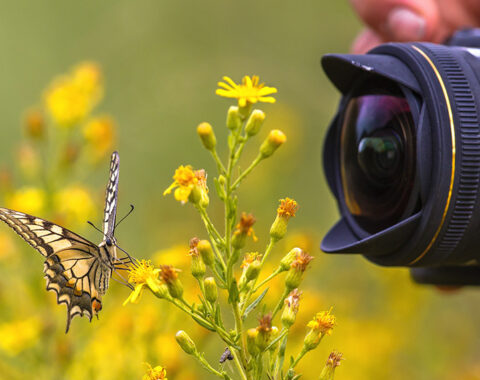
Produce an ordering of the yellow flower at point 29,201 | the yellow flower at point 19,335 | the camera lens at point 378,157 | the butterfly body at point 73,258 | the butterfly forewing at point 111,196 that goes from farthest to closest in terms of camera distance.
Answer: the yellow flower at point 29,201 → the yellow flower at point 19,335 → the butterfly body at point 73,258 → the butterfly forewing at point 111,196 → the camera lens at point 378,157

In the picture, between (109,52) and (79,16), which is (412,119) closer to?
(109,52)

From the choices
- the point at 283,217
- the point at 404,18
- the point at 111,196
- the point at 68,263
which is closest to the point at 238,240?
the point at 283,217

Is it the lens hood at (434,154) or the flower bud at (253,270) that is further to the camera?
the lens hood at (434,154)

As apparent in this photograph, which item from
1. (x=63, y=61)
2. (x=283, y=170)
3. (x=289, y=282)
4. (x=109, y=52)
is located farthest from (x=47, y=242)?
(x=63, y=61)

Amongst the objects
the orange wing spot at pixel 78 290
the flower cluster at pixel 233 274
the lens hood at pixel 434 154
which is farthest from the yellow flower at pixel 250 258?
the orange wing spot at pixel 78 290

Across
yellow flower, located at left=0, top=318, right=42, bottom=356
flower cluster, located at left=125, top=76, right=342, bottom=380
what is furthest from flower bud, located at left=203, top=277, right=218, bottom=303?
yellow flower, located at left=0, top=318, right=42, bottom=356

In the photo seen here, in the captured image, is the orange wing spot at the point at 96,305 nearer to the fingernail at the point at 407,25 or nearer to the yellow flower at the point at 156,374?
the yellow flower at the point at 156,374

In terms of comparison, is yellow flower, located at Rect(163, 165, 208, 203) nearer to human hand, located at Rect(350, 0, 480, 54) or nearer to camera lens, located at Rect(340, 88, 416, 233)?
camera lens, located at Rect(340, 88, 416, 233)
